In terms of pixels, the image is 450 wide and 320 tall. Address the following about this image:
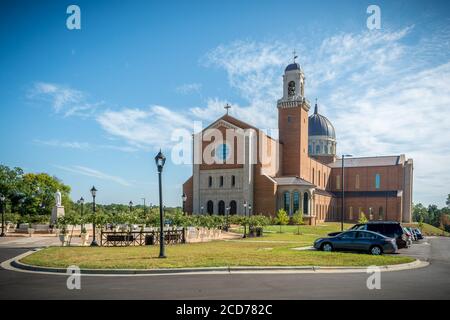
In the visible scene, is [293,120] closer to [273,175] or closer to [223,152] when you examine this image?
[273,175]

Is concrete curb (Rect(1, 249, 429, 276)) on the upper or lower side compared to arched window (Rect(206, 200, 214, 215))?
upper

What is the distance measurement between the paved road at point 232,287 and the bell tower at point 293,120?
58786mm

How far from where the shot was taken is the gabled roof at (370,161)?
92.5 meters

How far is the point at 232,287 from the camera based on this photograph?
11.1m

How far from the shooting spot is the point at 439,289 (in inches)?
437

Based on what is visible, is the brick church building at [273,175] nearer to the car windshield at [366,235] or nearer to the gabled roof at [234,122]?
the gabled roof at [234,122]

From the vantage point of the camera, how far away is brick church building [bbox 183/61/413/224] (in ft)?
213

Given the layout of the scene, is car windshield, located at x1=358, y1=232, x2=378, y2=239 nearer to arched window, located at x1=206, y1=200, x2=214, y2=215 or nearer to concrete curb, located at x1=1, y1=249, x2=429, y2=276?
concrete curb, located at x1=1, y1=249, x2=429, y2=276

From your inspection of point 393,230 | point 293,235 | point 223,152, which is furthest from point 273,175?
point 393,230

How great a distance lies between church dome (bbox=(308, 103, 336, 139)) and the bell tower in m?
24.9

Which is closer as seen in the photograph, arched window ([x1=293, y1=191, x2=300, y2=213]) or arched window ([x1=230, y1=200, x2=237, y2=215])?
arched window ([x1=293, y1=191, x2=300, y2=213])

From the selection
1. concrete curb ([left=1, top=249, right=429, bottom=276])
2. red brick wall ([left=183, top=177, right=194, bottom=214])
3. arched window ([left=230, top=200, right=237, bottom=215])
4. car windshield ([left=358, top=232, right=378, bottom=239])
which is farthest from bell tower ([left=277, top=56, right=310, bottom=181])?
concrete curb ([left=1, top=249, right=429, bottom=276])

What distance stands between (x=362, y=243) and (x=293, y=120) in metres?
53.5
